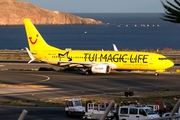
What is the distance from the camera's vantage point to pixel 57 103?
49281 millimetres

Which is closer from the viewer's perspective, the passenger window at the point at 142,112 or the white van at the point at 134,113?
the white van at the point at 134,113

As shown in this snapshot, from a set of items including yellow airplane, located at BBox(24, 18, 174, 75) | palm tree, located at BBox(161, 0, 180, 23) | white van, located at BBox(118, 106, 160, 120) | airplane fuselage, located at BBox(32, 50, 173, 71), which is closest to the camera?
palm tree, located at BBox(161, 0, 180, 23)

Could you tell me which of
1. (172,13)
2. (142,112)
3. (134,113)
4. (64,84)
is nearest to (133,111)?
(134,113)

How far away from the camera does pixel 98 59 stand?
78625mm

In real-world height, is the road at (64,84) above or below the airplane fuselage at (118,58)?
below

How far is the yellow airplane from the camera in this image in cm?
7506

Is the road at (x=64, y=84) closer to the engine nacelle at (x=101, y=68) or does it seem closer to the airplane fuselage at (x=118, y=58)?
the engine nacelle at (x=101, y=68)

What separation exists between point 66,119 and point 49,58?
43.3m

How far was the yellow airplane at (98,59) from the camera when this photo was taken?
75062 mm

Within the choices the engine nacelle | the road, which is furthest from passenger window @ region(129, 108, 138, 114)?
the engine nacelle

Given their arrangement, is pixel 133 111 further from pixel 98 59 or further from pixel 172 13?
pixel 98 59

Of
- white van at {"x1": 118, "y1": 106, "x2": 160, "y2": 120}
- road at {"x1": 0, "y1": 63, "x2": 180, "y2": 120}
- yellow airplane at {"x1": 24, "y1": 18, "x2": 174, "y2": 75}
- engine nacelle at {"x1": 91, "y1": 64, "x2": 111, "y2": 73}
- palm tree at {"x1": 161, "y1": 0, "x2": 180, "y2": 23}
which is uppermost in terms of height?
palm tree at {"x1": 161, "y1": 0, "x2": 180, "y2": 23}

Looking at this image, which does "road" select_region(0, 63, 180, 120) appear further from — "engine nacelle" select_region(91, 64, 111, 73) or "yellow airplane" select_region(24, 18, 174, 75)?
"yellow airplane" select_region(24, 18, 174, 75)

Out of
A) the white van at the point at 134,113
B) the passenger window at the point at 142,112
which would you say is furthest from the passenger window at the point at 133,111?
the passenger window at the point at 142,112
